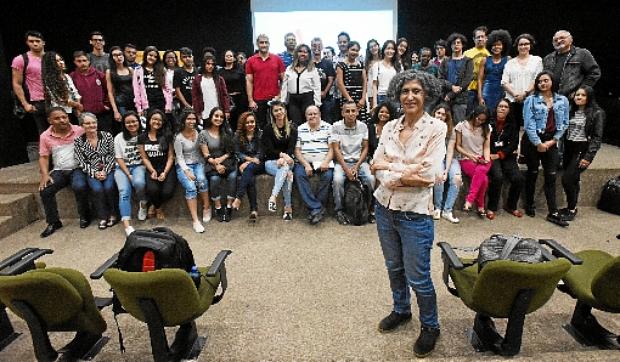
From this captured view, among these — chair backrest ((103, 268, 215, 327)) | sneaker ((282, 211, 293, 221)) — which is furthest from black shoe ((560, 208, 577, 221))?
chair backrest ((103, 268, 215, 327))

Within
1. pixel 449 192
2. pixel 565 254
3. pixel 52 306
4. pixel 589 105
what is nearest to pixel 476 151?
pixel 449 192

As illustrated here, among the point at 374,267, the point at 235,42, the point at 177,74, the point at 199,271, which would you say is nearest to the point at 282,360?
the point at 199,271

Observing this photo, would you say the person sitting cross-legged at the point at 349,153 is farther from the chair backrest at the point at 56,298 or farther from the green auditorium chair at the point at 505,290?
the chair backrest at the point at 56,298

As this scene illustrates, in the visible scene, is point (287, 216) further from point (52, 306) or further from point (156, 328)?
point (52, 306)

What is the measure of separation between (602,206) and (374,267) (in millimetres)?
2949

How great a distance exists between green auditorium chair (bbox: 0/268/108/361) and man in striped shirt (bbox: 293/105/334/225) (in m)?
2.42

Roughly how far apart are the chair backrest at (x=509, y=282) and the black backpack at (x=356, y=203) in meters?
2.18

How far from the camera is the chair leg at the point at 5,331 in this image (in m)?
2.32

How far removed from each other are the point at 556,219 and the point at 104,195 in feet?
14.8

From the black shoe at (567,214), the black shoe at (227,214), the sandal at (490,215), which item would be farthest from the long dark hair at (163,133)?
the black shoe at (567,214)

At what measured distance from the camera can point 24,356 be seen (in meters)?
2.24

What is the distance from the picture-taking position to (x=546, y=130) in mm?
4137

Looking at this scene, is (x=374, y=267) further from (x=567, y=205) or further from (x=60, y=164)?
(x=60, y=164)

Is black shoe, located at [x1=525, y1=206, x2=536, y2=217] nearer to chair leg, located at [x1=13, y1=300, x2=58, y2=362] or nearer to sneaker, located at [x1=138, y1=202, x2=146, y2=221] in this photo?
sneaker, located at [x1=138, y1=202, x2=146, y2=221]
